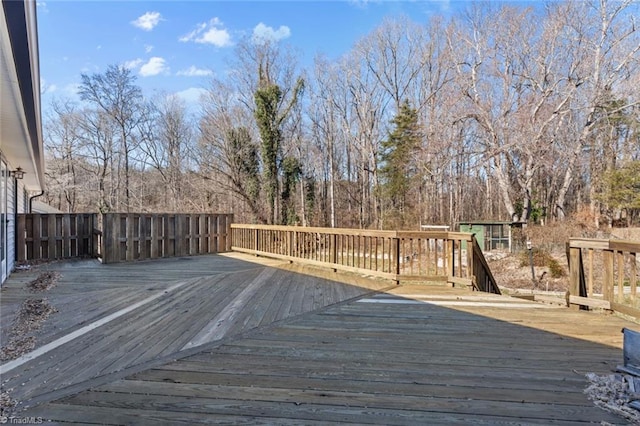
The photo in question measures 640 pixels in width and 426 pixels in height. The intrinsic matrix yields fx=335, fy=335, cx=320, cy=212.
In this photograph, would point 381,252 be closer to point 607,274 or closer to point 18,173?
point 607,274

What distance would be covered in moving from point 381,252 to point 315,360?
3.44 metres

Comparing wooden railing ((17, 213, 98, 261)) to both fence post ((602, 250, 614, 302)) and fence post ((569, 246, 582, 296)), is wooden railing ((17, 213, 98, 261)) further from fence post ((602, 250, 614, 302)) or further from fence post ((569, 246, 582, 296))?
fence post ((602, 250, 614, 302))

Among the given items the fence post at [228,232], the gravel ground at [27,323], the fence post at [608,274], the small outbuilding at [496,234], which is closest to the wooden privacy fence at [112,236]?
the fence post at [228,232]

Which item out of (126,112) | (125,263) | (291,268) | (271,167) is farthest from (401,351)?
(126,112)

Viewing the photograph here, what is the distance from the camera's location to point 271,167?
1485 cm

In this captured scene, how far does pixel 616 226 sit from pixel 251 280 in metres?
16.1

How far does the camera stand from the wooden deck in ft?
5.70

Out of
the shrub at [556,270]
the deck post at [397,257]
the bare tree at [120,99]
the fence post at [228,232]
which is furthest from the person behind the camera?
the bare tree at [120,99]

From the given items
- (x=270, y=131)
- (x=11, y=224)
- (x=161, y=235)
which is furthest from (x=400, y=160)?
(x=11, y=224)

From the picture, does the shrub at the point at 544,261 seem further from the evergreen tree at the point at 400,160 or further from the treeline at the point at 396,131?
the evergreen tree at the point at 400,160

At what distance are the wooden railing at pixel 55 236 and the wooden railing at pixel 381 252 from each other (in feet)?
12.7

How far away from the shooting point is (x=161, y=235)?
25.9ft

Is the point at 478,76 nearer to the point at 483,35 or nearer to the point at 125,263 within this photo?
the point at 483,35

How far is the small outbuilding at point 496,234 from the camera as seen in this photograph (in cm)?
1272
